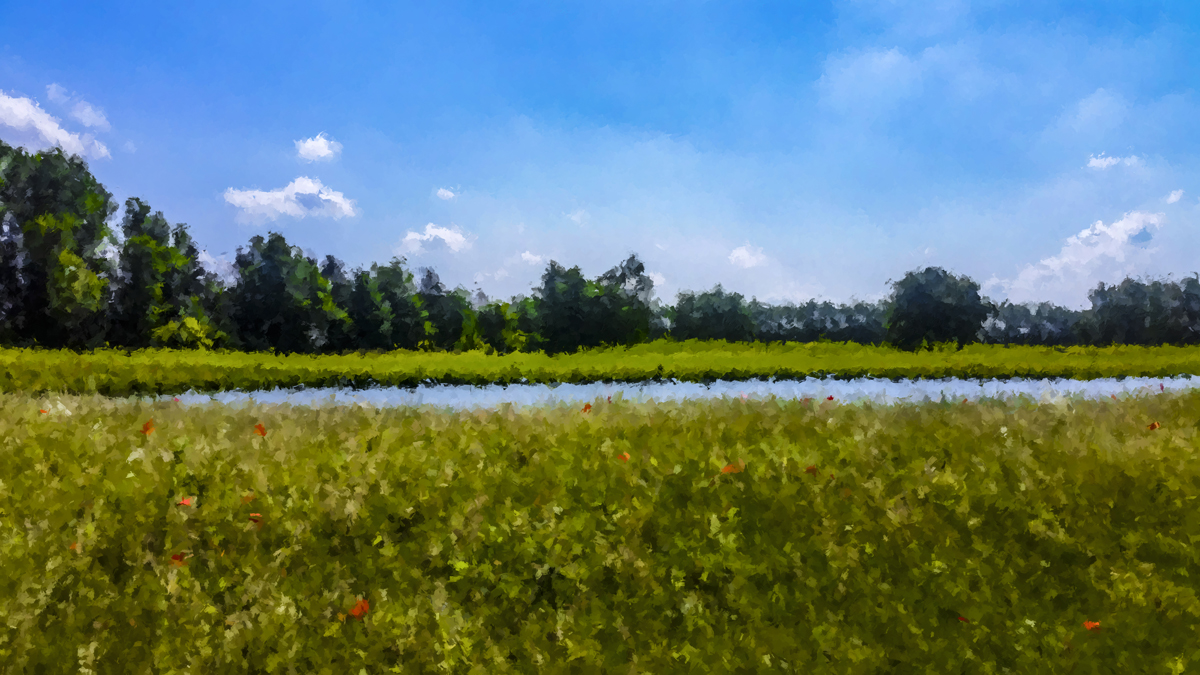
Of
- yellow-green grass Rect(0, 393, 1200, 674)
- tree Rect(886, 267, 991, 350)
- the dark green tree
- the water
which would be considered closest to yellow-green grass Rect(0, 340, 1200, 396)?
the water

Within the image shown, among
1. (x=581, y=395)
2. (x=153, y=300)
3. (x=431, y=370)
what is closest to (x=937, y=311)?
(x=431, y=370)

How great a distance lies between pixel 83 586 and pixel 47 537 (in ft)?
2.79

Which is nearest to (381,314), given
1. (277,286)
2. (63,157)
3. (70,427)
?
(277,286)

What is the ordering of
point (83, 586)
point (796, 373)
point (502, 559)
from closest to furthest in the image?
point (83, 586) < point (502, 559) < point (796, 373)

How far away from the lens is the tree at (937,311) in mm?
42719

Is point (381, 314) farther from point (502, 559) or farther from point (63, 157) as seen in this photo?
point (502, 559)

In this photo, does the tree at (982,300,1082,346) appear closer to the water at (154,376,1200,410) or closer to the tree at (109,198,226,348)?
the water at (154,376,1200,410)

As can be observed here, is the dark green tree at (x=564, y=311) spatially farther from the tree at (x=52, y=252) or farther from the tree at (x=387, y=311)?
the tree at (x=52, y=252)

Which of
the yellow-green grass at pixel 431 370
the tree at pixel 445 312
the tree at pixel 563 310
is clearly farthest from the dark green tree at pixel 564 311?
the tree at pixel 445 312

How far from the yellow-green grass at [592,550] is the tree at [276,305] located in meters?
39.7

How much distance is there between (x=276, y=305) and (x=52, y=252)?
39.3 ft

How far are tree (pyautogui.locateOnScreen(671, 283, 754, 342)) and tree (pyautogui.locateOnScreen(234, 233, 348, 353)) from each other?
Result: 27.2 metres

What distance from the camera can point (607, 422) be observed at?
8742mm

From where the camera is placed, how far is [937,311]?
43.1m
